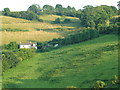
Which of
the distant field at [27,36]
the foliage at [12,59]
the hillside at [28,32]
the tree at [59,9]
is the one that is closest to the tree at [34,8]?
the tree at [59,9]

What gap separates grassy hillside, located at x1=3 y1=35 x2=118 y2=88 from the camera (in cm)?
3123

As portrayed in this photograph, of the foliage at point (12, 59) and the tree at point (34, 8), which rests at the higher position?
the tree at point (34, 8)

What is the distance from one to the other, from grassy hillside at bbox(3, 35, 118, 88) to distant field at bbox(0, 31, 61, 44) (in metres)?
32.9

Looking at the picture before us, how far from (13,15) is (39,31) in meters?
35.8

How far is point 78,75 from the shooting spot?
3375 cm

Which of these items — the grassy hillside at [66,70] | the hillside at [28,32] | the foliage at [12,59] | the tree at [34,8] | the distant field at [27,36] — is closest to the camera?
the grassy hillside at [66,70]

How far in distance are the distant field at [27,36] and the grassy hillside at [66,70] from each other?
3291 centimetres

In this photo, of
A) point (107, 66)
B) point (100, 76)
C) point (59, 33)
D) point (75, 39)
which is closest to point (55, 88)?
point (100, 76)

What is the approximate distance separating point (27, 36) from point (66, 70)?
50.3m

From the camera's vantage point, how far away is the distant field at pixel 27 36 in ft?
268

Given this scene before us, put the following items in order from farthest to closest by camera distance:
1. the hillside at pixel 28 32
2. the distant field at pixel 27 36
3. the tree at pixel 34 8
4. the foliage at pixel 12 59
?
the tree at pixel 34 8 < the hillside at pixel 28 32 < the distant field at pixel 27 36 < the foliage at pixel 12 59

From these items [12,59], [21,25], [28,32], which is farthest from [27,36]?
[12,59]

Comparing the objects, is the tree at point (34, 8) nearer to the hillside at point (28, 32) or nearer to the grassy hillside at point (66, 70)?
the hillside at point (28, 32)

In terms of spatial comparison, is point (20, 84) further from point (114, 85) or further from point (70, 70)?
point (114, 85)
